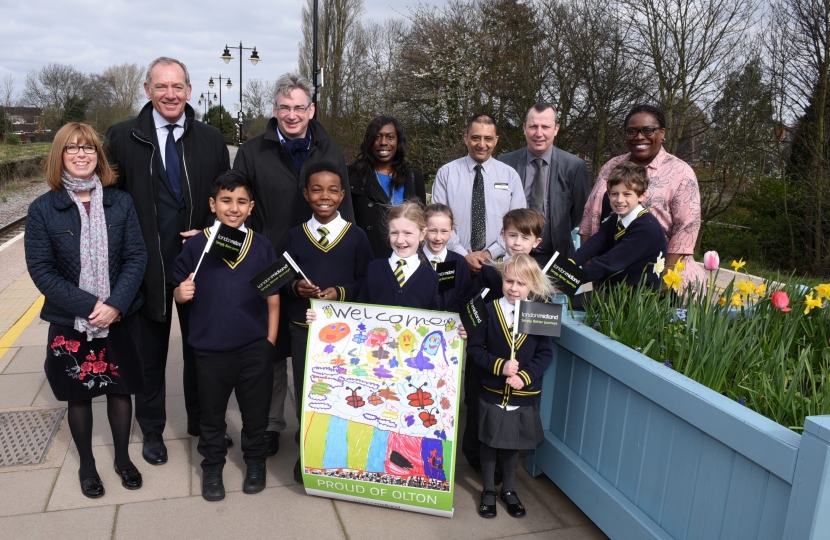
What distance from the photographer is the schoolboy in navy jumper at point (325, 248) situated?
3.49 meters

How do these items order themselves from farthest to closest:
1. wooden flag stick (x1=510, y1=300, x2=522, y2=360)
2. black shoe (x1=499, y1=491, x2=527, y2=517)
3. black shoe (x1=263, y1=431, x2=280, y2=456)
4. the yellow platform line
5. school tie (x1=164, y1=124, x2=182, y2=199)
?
the yellow platform line → black shoe (x1=263, y1=431, x2=280, y2=456) → school tie (x1=164, y1=124, x2=182, y2=199) → black shoe (x1=499, y1=491, x2=527, y2=517) → wooden flag stick (x1=510, y1=300, x2=522, y2=360)

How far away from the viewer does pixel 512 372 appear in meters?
3.01

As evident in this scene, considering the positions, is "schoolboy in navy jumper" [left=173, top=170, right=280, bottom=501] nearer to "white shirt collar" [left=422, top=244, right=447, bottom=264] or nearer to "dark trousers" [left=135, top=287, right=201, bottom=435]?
"dark trousers" [left=135, top=287, right=201, bottom=435]

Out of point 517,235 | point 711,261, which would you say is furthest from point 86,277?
point 711,261

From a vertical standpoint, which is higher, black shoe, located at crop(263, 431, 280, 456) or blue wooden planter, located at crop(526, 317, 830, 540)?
blue wooden planter, located at crop(526, 317, 830, 540)

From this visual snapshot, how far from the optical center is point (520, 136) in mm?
15836

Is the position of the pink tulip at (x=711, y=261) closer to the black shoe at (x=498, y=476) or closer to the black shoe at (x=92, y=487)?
the black shoe at (x=498, y=476)

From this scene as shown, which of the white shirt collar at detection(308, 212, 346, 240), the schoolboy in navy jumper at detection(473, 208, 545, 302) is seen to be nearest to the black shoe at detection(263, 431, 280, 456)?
the white shirt collar at detection(308, 212, 346, 240)

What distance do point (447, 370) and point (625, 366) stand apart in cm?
84

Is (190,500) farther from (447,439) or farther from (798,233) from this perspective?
(798,233)

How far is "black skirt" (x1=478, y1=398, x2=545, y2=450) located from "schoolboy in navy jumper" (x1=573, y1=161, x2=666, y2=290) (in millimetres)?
799

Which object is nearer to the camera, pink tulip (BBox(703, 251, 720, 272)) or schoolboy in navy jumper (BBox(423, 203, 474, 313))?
pink tulip (BBox(703, 251, 720, 272))

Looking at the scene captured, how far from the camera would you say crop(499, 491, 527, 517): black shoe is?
3268 mm

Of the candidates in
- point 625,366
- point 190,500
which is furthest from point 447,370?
point 190,500
